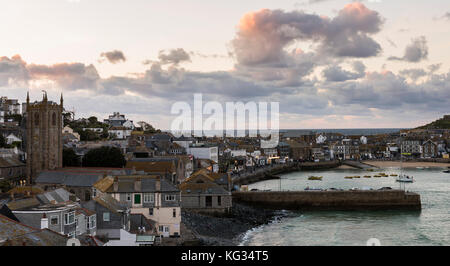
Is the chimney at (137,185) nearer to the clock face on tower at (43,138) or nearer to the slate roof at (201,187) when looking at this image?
the slate roof at (201,187)

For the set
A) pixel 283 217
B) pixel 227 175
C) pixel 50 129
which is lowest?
pixel 283 217

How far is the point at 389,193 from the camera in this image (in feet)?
155

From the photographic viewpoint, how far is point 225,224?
3553 cm

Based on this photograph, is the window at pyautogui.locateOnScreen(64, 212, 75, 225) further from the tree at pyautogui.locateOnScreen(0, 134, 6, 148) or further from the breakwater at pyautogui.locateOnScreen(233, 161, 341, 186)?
the breakwater at pyautogui.locateOnScreen(233, 161, 341, 186)

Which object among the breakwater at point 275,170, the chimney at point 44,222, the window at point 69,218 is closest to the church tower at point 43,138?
the breakwater at point 275,170

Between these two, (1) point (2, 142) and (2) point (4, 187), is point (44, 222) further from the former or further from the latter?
(1) point (2, 142)

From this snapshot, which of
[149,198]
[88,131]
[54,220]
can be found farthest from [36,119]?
[88,131]

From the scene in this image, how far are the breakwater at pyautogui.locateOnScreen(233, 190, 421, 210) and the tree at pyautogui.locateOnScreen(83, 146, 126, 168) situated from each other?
46.6 ft

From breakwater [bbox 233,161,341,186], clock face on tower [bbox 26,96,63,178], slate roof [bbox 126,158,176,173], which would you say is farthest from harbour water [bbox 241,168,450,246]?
breakwater [bbox 233,161,341,186]

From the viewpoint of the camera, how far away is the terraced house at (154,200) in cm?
2883

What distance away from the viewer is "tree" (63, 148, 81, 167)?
53.2 m

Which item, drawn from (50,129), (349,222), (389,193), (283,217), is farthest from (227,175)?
(50,129)
